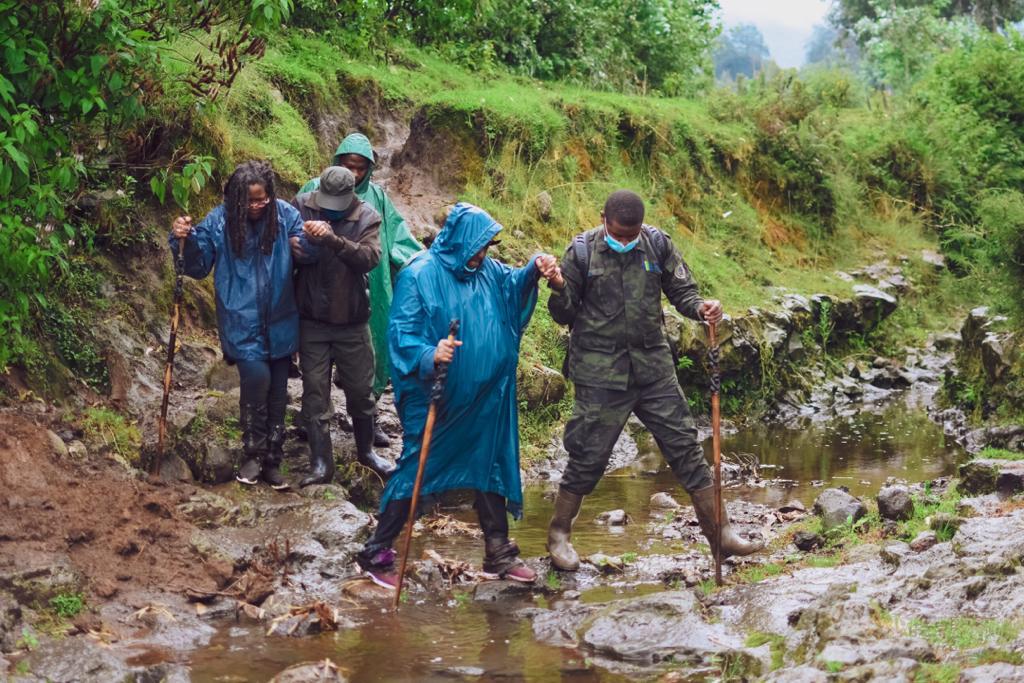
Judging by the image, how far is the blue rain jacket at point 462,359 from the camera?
22.7 ft

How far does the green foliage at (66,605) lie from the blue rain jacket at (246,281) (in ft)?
6.75

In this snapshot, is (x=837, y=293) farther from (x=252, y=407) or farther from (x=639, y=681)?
(x=639, y=681)

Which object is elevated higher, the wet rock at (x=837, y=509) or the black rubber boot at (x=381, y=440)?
the black rubber boot at (x=381, y=440)

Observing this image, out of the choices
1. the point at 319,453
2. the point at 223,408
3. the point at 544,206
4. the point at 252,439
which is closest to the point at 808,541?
the point at 319,453

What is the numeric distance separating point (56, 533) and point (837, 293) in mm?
12522

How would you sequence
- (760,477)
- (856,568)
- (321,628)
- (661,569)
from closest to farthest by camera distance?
(321,628), (856,568), (661,569), (760,477)

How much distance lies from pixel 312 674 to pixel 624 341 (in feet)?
8.63

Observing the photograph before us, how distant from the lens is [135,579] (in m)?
6.77

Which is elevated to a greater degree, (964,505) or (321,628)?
Answer: (964,505)

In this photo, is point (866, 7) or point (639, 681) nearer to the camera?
point (639, 681)

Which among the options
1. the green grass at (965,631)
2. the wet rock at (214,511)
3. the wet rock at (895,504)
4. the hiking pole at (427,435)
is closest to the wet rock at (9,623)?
the wet rock at (214,511)

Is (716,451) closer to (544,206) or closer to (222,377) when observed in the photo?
(222,377)

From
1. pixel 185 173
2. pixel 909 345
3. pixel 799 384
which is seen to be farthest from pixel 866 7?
pixel 185 173

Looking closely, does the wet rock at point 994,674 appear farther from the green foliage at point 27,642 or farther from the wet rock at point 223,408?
the wet rock at point 223,408
